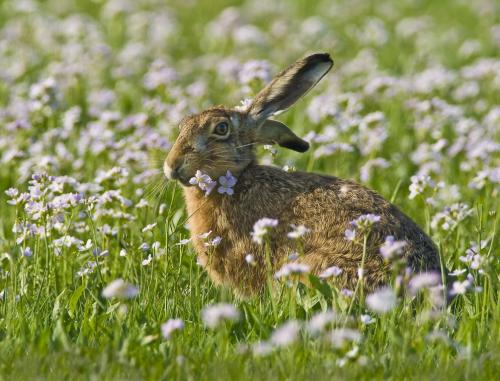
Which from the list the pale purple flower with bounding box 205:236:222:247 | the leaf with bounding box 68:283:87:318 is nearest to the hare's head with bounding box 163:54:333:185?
the pale purple flower with bounding box 205:236:222:247

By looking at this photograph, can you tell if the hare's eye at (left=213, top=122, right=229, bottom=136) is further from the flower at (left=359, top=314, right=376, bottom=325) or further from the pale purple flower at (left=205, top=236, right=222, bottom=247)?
the flower at (left=359, top=314, right=376, bottom=325)

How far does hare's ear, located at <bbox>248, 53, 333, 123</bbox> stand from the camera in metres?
5.95

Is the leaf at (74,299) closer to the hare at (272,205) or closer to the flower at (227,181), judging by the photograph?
the hare at (272,205)

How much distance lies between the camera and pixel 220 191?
5.25 metres

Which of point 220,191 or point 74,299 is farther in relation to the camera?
point 220,191

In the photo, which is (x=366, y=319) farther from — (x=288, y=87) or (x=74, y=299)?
(x=288, y=87)

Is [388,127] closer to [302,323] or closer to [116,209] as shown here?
[116,209]

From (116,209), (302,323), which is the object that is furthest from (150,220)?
(302,323)

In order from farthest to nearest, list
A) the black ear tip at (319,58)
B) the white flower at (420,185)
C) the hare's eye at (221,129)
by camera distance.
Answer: the black ear tip at (319,58) → the hare's eye at (221,129) → the white flower at (420,185)

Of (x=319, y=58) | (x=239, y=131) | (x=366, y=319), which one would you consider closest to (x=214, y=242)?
(x=366, y=319)

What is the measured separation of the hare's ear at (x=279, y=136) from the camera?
19.9 feet

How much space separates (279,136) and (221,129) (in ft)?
1.83

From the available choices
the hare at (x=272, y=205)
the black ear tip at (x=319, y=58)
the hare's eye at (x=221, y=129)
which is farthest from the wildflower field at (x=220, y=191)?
the black ear tip at (x=319, y=58)

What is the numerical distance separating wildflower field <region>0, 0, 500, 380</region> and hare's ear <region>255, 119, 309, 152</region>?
17 centimetres
